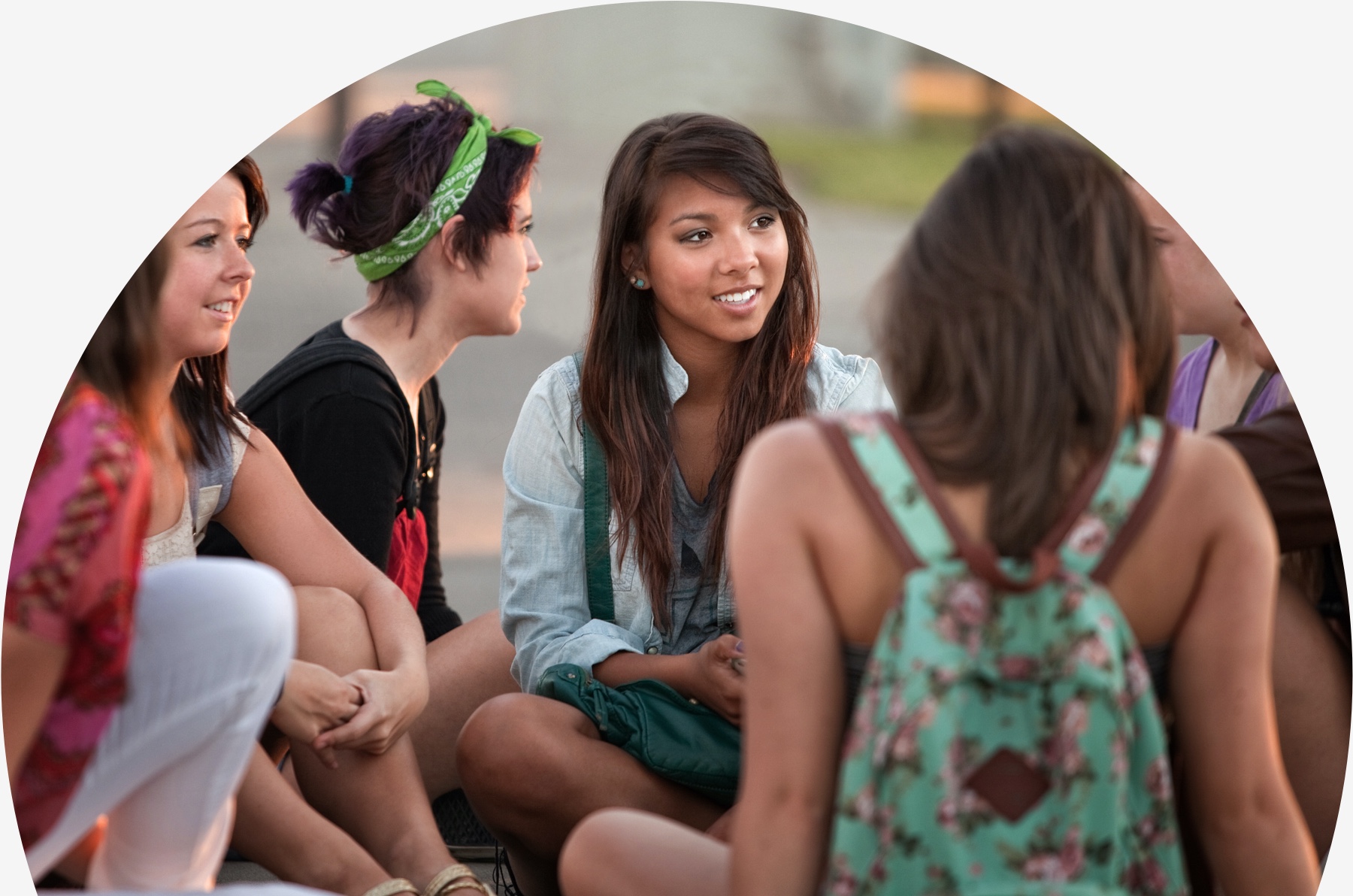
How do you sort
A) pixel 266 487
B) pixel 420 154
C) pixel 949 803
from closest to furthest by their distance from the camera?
pixel 949 803
pixel 266 487
pixel 420 154

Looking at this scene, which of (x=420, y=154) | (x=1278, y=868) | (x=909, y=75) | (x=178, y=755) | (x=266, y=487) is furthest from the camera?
(x=909, y=75)

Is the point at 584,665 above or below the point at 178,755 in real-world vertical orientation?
below

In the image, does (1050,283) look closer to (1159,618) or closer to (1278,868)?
(1159,618)

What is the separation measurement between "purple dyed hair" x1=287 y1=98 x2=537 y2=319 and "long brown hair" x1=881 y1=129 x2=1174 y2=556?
1.77 metres

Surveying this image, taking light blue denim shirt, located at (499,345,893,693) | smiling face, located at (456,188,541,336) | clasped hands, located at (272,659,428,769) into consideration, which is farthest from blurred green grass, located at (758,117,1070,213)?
clasped hands, located at (272,659,428,769)

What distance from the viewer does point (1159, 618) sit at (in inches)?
57.7

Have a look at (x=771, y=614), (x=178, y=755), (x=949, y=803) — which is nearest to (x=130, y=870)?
(x=178, y=755)

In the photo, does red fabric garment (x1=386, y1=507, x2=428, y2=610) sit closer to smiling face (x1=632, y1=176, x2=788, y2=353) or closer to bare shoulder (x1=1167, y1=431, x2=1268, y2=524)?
smiling face (x1=632, y1=176, x2=788, y2=353)

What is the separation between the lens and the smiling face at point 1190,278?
7.78 feet

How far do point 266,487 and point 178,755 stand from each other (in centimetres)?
86

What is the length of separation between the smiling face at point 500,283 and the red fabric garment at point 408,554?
1.59 feet

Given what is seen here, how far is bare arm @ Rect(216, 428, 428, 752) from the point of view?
2387 millimetres

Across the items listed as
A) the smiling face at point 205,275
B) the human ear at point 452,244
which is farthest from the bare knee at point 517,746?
the human ear at point 452,244

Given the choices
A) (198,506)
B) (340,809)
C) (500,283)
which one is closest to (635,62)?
(500,283)
